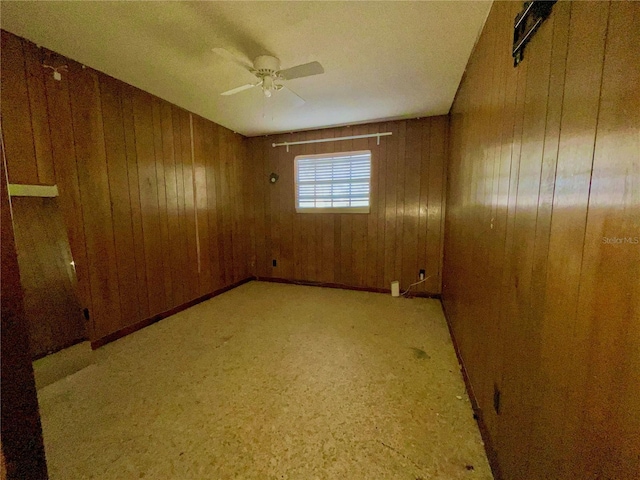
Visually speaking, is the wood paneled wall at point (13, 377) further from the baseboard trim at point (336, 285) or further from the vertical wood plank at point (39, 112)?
the baseboard trim at point (336, 285)

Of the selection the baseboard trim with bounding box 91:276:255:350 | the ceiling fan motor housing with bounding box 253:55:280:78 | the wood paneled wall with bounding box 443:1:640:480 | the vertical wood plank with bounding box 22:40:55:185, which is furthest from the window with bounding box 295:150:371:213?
the vertical wood plank with bounding box 22:40:55:185

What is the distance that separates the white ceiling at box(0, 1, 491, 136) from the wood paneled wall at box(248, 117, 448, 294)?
767 mm

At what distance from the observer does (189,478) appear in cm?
110

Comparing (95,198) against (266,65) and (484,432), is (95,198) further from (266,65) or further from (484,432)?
(484,432)

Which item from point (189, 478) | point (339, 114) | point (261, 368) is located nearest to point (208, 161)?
point (339, 114)

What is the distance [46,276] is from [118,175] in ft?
3.30

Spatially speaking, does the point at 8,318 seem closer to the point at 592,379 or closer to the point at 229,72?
the point at 592,379

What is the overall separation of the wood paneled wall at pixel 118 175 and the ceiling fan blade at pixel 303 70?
1645mm

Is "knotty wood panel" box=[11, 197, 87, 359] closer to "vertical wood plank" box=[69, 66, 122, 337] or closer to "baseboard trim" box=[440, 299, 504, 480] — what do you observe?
"vertical wood plank" box=[69, 66, 122, 337]

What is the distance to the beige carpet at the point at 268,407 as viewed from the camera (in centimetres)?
116

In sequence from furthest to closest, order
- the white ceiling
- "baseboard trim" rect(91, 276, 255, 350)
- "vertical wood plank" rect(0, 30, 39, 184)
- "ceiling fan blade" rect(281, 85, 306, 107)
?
"ceiling fan blade" rect(281, 85, 306, 107) → "baseboard trim" rect(91, 276, 255, 350) → "vertical wood plank" rect(0, 30, 39, 184) → the white ceiling

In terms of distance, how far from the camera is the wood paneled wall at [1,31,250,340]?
1.82 meters

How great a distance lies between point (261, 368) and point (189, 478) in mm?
783

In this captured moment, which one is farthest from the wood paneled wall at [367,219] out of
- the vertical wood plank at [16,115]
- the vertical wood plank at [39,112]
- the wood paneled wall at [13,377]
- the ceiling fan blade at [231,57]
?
the wood paneled wall at [13,377]
